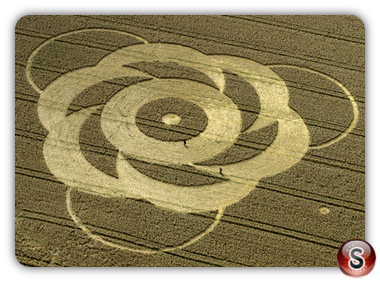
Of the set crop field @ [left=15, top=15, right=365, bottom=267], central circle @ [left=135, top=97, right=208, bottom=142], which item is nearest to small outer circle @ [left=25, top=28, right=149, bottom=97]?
crop field @ [left=15, top=15, right=365, bottom=267]

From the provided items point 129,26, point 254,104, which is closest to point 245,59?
point 254,104

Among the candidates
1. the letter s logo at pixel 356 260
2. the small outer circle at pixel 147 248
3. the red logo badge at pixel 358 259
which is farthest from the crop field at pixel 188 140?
the letter s logo at pixel 356 260

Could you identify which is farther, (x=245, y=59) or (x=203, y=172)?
(x=245, y=59)

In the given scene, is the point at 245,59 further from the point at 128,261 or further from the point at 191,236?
the point at 128,261

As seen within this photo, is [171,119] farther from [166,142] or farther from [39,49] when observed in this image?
[39,49]

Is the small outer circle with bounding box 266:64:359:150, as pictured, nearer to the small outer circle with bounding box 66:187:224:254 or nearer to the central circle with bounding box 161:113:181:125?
the central circle with bounding box 161:113:181:125

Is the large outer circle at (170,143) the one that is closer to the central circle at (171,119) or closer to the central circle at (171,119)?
the central circle at (171,119)

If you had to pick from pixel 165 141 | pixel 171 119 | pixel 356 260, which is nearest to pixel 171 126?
pixel 171 119
